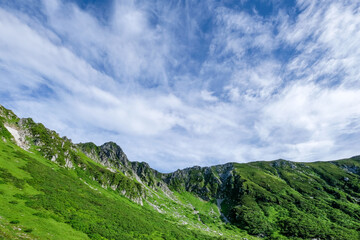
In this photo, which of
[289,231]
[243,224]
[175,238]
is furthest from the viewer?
[243,224]

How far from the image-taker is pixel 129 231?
51.0 m

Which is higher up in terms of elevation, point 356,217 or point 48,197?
point 356,217

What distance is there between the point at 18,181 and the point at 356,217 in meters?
247

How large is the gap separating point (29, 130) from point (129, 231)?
87932mm

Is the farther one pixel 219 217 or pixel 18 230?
pixel 219 217

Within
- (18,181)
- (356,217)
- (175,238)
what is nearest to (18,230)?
(18,181)

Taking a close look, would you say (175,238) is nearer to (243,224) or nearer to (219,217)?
(243,224)

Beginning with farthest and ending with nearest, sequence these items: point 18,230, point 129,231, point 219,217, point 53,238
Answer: point 219,217 → point 129,231 → point 53,238 → point 18,230

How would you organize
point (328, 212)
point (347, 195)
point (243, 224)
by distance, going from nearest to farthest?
point (243, 224), point (328, 212), point (347, 195)

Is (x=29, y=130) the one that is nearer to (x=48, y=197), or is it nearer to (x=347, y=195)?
(x=48, y=197)

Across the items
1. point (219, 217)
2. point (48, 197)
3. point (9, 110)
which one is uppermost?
point (9, 110)

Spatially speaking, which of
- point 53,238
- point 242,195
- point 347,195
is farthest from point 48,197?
point 347,195

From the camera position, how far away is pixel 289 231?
13262cm

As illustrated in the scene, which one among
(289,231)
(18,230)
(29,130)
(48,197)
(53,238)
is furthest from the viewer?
(289,231)
